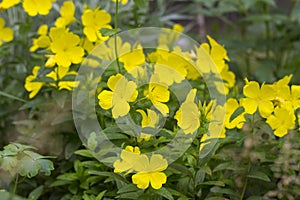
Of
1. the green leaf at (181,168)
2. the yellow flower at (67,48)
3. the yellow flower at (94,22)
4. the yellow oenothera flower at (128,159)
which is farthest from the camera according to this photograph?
the yellow flower at (94,22)

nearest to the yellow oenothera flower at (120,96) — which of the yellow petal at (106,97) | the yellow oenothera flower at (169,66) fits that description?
the yellow petal at (106,97)

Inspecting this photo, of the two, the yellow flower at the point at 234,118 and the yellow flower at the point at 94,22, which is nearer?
the yellow flower at the point at 234,118

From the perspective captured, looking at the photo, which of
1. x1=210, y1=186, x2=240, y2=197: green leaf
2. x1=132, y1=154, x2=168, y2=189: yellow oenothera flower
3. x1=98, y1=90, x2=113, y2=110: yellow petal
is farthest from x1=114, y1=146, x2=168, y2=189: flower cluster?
x1=210, y1=186, x2=240, y2=197: green leaf

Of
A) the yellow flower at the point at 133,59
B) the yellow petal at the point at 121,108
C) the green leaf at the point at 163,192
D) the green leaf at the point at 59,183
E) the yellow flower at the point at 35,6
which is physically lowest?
the green leaf at the point at 163,192

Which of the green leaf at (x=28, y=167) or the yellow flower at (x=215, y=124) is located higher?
the yellow flower at (x=215, y=124)

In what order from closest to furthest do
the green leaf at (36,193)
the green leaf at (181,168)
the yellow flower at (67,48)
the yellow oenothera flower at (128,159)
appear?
the yellow oenothera flower at (128,159), the green leaf at (181,168), the green leaf at (36,193), the yellow flower at (67,48)

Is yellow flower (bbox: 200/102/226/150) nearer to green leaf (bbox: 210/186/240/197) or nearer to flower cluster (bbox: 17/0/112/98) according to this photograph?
green leaf (bbox: 210/186/240/197)

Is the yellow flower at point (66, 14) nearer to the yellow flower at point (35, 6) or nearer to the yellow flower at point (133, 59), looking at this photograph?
the yellow flower at point (35, 6)

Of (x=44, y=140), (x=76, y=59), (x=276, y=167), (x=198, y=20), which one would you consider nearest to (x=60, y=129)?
(x=44, y=140)
